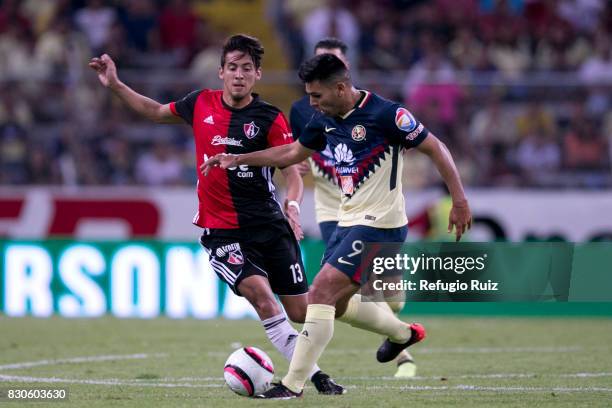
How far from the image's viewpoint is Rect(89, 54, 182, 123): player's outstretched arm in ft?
29.6

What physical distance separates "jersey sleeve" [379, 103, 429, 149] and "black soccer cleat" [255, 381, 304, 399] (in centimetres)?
177

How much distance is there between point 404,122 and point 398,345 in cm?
200

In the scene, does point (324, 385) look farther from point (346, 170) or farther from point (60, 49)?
point (60, 49)

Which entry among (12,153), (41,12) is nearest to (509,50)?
(41,12)

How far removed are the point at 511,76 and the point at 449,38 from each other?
5.82 ft

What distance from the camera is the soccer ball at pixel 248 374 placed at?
8086mm

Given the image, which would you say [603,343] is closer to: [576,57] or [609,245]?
[609,245]

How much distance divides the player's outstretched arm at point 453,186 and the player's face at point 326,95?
0.63 m

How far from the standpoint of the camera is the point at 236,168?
8.73m

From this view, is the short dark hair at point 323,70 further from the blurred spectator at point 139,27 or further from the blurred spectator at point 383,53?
the blurred spectator at point 139,27

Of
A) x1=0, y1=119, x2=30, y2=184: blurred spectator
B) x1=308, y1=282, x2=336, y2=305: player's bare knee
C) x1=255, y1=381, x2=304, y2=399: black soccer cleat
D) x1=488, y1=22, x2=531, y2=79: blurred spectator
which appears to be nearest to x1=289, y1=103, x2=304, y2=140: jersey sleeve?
x1=308, y1=282, x2=336, y2=305: player's bare knee

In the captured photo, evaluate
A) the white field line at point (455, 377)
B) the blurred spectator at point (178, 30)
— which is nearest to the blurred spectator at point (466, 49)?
the blurred spectator at point (178, 30)

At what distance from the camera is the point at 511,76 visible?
1823cm

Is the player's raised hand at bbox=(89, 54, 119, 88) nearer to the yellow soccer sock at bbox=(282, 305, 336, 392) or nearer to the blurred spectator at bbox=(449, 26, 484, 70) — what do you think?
the yellow soccer sock at bbox=(282, 305, 336, 392)
